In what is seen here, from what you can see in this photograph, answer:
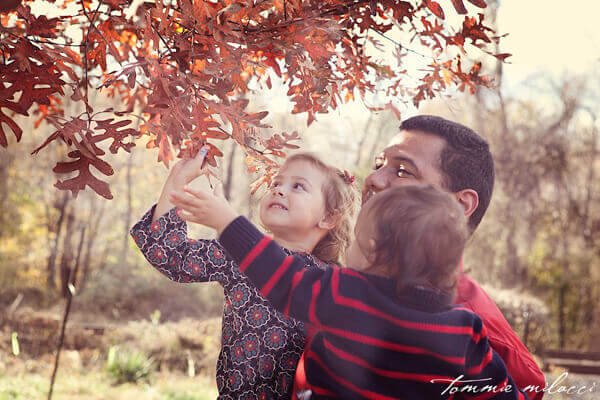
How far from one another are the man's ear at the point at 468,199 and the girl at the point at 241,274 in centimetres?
50

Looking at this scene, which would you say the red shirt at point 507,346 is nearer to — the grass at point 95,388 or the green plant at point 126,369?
the grass at point 95,388

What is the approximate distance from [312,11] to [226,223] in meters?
0.76

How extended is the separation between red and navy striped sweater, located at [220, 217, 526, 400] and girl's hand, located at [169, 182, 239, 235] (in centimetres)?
5

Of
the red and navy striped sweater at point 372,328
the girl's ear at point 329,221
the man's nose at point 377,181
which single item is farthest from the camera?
the girl's ear at point 329,221

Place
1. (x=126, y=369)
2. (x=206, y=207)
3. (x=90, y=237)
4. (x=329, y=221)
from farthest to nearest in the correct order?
(x=90, y=237)
(x=126, y=369)
(x=329, y=221)
(x=206, y=207)

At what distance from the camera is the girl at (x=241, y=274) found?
2.05 meters

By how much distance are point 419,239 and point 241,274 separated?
74cm

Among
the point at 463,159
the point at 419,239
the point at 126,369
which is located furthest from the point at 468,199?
the point at 126,369

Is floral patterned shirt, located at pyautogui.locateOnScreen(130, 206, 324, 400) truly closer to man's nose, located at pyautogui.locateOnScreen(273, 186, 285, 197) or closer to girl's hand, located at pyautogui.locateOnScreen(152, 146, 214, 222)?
girl's hand, located at pyautogui.locateOnScreen(152, 146, 214, 222)

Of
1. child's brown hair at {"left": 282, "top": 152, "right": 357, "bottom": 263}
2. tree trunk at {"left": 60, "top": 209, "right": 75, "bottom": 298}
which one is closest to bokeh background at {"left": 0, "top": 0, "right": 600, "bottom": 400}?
tree trunk at {"left": 60, "top": 209, "right": 75, "bottom": 298}

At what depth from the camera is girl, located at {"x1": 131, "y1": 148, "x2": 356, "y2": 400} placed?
205 cm

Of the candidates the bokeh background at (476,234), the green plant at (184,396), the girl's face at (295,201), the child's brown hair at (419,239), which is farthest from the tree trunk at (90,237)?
the child's brown hair at (419,239)

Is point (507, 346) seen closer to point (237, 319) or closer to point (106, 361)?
point (237, 319)

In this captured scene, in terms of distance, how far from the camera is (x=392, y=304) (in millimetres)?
1591
